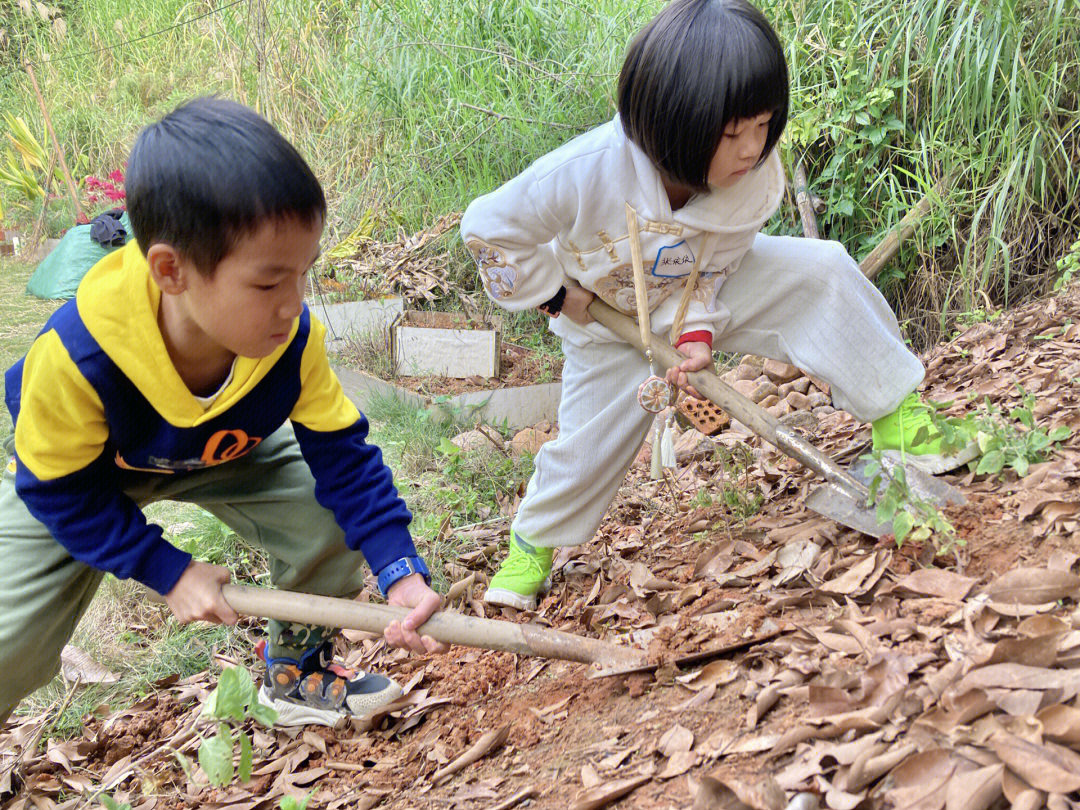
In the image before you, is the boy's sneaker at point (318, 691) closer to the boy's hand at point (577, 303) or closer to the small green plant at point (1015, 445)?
the boy's hand at point (577, 303)

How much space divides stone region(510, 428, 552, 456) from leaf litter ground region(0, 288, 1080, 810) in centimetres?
88

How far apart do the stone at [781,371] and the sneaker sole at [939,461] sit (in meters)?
1.65

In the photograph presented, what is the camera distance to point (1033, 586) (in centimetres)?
162

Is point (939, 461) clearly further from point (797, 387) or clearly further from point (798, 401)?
point (797, 387)

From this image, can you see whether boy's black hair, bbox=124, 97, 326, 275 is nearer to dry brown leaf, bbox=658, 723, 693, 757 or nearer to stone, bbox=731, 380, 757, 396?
dry brown leaf, bbox=658, 723, 693, 757

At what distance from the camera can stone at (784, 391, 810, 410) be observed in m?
3.72

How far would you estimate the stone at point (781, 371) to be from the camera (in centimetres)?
402

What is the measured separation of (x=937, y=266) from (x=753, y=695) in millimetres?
2875

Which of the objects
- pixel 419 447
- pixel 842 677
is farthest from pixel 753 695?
pixel 419 447

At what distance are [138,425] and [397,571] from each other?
616 millimetres

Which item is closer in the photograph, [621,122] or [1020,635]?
[1020,635]

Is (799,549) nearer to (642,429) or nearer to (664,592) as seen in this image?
(664,592)

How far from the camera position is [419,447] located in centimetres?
399

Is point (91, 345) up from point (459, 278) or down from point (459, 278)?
up
